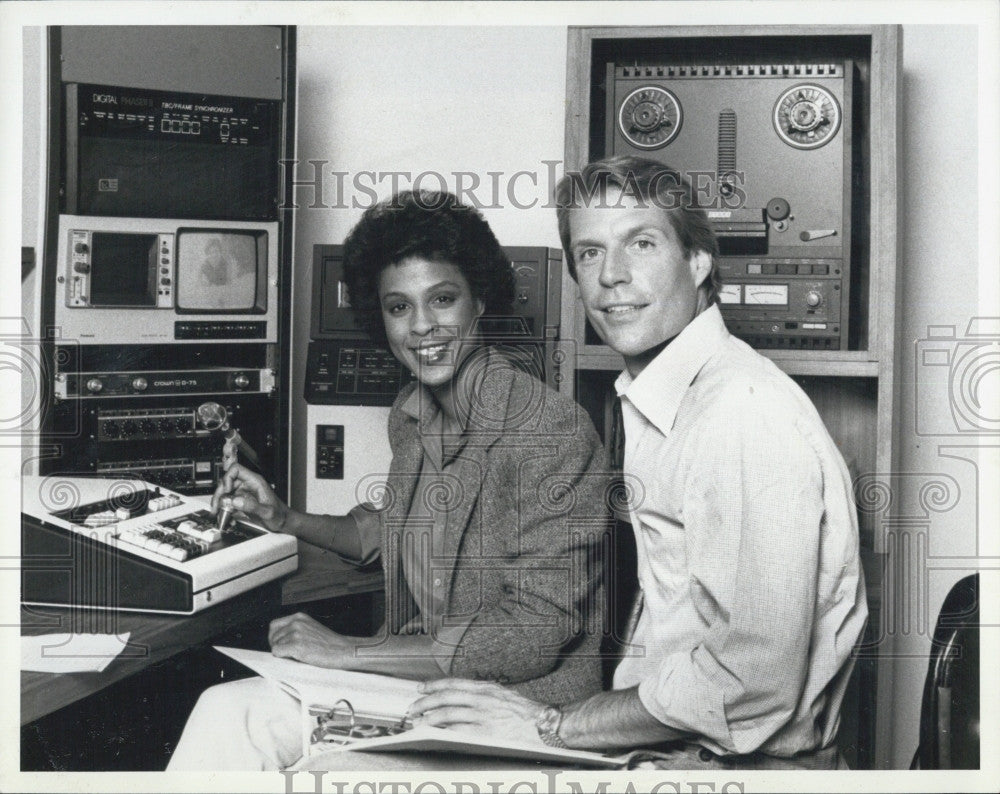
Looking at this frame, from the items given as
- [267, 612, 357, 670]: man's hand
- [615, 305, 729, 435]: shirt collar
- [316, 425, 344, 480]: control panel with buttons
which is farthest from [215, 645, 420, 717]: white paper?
[615, 305, 729, 435]: shirt collar

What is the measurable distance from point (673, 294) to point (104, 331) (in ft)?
3.25

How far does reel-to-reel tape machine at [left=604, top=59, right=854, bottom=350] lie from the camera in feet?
5.40

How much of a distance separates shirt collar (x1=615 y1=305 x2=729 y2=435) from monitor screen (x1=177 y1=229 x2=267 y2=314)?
2.43 ft

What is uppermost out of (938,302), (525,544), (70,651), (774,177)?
(774,177)

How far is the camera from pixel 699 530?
1357mm

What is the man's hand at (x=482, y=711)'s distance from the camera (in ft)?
4.85

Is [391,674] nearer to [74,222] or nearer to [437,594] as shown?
[437,594]

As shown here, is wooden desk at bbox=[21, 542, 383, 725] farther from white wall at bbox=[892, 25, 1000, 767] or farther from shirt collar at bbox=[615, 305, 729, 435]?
white wall at bbox=[892, 25, 1000, 767]

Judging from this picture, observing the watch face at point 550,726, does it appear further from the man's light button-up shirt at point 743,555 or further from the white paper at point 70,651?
the white paper at point 70,651

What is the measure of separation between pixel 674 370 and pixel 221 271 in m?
0.85

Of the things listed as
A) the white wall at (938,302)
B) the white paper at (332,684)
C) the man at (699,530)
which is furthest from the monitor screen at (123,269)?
the white wall at (938,302)


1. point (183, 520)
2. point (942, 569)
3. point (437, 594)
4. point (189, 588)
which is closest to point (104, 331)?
point (183, 520)

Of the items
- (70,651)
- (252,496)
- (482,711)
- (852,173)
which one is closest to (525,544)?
(482,711)

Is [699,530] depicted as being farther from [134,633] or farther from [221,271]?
[221,271]
